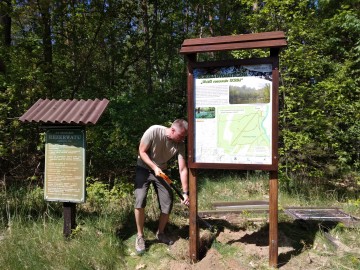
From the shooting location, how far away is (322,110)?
6.58 m

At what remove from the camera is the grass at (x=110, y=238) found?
11.9 ft

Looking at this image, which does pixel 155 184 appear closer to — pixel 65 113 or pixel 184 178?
pixel 184 178

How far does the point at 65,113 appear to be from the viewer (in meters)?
4.16

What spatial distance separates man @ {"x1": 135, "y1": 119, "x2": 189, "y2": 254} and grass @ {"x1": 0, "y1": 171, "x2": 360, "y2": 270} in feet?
1.02

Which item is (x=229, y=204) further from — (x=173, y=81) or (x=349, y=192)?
(x=173, y=81)

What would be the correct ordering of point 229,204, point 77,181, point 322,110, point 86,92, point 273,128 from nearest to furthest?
point 273,128 < point 77,181 < point 229,204 < point 322,110 < point 86,92

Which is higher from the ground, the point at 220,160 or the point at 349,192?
the point at 220,160

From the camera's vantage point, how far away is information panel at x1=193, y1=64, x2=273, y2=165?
11.7ft

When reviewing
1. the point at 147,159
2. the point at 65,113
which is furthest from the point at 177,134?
the point at 65,113

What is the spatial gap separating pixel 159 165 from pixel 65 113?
54.2 inches

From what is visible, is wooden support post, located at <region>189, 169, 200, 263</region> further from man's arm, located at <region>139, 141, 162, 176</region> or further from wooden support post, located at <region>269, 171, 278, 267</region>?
wooden support post, located at <region>269, 171, 278, 267</region>

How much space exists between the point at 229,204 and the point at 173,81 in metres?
5.81

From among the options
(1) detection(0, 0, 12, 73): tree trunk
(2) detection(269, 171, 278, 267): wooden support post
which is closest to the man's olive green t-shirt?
(2) detection(269, 171, 278, 267): wooden support post

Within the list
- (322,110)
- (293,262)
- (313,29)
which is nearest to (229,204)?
(293,262)
